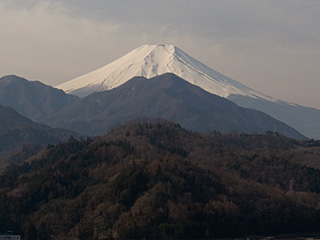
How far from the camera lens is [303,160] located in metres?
168

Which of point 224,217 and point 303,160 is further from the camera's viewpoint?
point 303,160

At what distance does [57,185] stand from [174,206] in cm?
2442

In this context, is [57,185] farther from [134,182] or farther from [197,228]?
[197,228]

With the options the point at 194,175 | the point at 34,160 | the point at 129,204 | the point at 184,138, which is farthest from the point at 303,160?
the point at 129,204

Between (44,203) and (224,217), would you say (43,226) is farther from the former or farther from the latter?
(224,217)

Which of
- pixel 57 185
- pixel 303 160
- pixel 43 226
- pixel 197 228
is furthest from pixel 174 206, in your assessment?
pixel 303 160

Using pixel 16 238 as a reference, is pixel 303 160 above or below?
above

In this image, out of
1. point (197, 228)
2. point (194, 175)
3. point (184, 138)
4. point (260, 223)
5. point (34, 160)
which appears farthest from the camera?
point (184, 138)

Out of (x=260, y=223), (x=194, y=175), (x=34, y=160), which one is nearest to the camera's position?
(x=260, y=223)

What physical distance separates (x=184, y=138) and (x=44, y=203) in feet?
214

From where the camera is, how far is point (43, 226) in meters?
98.3

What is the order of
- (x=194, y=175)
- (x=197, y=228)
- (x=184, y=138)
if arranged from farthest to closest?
(x=184, y=138)
(x=194, y=175)
(x=197, y=228)

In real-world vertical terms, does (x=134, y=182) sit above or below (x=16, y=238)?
above

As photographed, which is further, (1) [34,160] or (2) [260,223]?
(1) [34,160]
